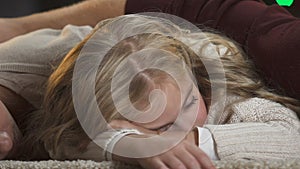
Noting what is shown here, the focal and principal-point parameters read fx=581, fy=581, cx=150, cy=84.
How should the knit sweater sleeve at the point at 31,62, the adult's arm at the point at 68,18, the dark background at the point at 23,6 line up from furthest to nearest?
the dark background at the point at 23,6, the adult's arm at the point at 68,18, the knit sweater sleeve at the point at 31,62

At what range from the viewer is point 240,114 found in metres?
0.76

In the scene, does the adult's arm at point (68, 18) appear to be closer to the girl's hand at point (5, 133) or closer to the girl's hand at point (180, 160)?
the girl's hand at point (5, 133)

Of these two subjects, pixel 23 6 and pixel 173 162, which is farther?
pixel 23 6

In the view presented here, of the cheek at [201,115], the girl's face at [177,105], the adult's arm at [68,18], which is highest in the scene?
the girl's face at [177,105]

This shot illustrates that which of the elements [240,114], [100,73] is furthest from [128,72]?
[240,114]

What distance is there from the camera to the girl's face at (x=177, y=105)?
696mm

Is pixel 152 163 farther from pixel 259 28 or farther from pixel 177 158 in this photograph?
pixel 259 28

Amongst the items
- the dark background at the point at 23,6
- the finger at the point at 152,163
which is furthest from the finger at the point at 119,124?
the dark background at the point at 23,6

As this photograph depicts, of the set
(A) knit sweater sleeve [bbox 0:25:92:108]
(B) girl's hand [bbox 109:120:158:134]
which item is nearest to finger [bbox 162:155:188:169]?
(B) girl's hand [bbox 109:120:158:134]

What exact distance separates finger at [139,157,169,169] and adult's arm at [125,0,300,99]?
0.97 feet

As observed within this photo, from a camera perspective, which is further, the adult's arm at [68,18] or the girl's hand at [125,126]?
the adult's arm at [68,18]

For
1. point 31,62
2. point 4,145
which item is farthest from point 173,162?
point 31,62

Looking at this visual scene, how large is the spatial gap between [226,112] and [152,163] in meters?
0.23

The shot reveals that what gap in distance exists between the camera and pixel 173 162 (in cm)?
57
